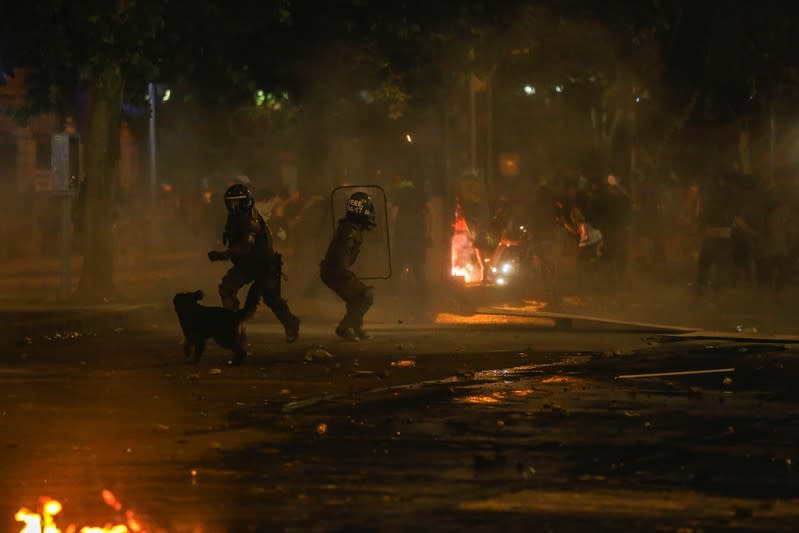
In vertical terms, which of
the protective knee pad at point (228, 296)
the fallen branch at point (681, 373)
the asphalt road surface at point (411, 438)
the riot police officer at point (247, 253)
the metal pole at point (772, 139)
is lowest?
the asphalt road surface at point (411, 438)

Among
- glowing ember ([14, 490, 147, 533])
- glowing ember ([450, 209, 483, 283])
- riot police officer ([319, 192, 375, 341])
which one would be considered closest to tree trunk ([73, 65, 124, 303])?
glowing ember ([450, 209, 483, 283])

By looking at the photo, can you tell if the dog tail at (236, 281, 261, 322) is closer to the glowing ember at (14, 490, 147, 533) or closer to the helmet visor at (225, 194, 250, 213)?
the helmet visor at (225, 194, 250, 213)

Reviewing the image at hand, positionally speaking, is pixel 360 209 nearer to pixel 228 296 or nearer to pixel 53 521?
pixel 228 296

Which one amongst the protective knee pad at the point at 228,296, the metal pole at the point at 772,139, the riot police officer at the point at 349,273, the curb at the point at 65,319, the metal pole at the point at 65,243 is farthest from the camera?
the metal pole at the point at 772,139

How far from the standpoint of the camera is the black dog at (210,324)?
16141mm

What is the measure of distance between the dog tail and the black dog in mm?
94

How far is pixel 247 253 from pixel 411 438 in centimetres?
670

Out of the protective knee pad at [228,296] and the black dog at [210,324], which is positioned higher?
the protective knee pad at [228,296]

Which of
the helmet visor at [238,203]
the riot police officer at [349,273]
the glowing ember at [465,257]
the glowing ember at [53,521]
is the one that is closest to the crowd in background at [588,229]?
the glowing ember at [465,257]

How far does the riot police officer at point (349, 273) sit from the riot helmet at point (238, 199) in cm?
175

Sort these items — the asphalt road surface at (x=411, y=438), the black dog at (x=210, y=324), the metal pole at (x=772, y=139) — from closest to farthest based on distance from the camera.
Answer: the asphalt road surface at (x=411, y=438) < the black dog at (x=210, y=324) < the metal pole at (x=772, y=139)

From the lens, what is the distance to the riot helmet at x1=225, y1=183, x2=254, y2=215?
17.2 m

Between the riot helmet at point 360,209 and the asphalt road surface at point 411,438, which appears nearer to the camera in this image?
the asphalt road surface at point 411,438

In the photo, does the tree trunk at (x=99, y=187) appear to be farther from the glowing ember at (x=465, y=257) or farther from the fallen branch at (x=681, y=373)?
the fallen branch at (x=681, y=373)
